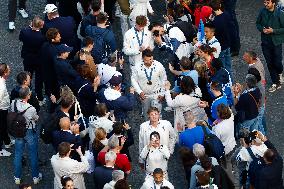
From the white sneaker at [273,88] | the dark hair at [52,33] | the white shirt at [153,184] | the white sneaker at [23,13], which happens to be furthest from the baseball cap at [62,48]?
the white sneaker at [273,88]

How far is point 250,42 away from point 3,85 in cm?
645

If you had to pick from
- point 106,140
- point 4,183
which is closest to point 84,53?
point 106,140

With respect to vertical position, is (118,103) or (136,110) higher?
(118,103)

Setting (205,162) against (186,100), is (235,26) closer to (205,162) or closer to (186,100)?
(186,100)

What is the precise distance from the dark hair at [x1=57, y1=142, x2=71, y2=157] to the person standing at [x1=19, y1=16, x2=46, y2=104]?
3.25 metres

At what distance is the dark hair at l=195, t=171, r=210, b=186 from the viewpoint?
11.3 m

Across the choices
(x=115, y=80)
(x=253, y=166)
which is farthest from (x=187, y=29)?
(x=253, y=166)

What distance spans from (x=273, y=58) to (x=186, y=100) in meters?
3.16

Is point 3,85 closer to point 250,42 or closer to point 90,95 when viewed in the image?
point 90,95

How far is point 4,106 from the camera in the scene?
13.4 m

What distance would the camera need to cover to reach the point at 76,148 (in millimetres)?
12133

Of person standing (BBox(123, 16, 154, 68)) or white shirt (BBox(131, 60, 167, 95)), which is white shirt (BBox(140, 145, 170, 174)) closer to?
white shirt (BBox(131, 60, 167, 95))

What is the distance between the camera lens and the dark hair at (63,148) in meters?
11.6

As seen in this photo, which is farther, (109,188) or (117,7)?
(117,7)
